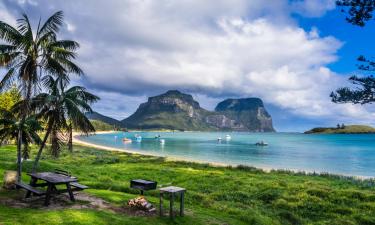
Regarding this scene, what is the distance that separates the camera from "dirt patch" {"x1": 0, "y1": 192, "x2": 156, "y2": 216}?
14624 millimetres

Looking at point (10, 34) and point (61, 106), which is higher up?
point (10, 34)

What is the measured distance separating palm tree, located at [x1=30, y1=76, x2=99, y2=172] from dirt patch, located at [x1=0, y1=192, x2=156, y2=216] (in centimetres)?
604

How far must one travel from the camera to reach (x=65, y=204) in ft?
49.7

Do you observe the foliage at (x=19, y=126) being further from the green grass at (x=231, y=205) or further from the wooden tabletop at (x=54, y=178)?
the wooden tabletop at (x=54, y=178)

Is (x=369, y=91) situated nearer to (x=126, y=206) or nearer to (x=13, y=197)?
(x=126, y=206)

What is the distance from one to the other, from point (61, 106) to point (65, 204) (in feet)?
26.5

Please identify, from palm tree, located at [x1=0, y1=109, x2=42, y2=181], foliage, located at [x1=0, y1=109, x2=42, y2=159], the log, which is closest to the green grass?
the log

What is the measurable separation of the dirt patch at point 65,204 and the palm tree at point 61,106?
19.8 ft

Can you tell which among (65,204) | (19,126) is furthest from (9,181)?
(65,204)

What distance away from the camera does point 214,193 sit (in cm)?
2616

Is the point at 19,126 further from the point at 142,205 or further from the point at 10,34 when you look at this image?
the point at 142,205

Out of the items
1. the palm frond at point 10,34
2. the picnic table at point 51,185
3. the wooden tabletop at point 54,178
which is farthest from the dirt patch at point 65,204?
the palm frond at point 10,34

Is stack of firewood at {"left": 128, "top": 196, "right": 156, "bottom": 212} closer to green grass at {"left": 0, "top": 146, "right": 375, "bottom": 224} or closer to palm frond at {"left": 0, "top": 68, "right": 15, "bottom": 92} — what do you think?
green grass at {"left": 0, "top": 146, "right": 375, "bottom": 224}

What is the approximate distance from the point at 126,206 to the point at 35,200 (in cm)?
440
